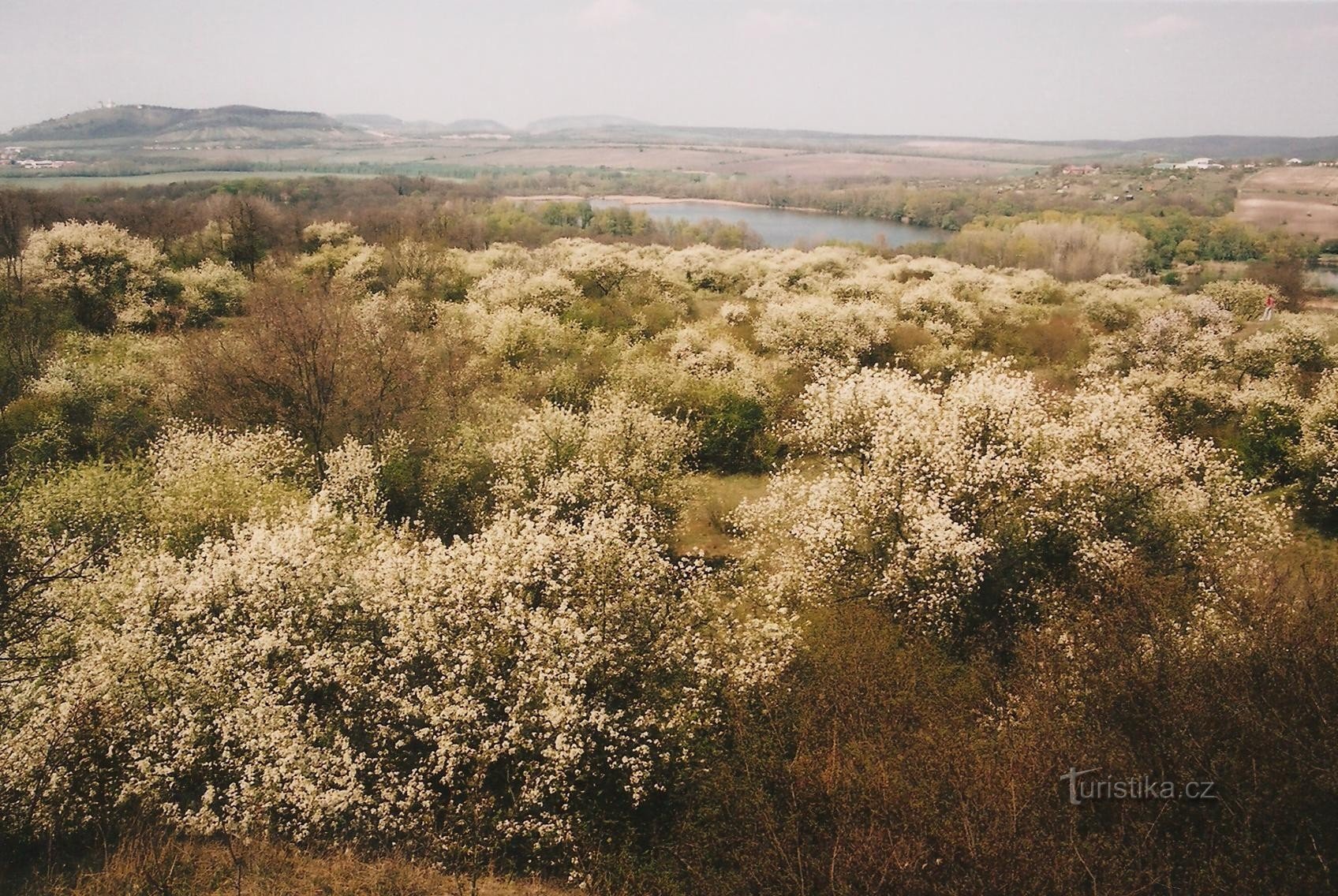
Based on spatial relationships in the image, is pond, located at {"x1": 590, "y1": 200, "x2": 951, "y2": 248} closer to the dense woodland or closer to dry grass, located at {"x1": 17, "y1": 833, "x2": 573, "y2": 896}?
the dense woodland

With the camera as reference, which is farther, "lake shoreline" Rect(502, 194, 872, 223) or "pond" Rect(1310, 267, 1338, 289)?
"lake shoreline" Rect(502, 194, 872, 223)

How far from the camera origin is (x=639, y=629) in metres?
15.4

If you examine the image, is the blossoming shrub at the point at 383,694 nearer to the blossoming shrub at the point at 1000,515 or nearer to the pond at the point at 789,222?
the blossoming shrub at the point at 1000,515

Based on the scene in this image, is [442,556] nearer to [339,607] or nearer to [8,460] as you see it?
[339,607]

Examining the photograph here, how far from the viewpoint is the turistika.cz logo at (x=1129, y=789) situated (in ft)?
34.6

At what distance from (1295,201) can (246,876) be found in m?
137

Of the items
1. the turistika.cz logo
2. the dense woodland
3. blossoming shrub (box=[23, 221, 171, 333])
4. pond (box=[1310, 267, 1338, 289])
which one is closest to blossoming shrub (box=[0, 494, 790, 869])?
the dense woodland

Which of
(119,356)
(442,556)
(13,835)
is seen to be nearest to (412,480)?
(442,556)

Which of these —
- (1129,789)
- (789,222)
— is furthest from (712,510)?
(789,222)

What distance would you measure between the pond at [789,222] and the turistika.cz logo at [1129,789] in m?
97.0

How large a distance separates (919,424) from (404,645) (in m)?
14.9

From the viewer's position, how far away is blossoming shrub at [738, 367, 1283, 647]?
17641 mm

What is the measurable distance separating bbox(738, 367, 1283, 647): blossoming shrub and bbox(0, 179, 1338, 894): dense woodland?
0.12m

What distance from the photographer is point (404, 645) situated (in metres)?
14.6
